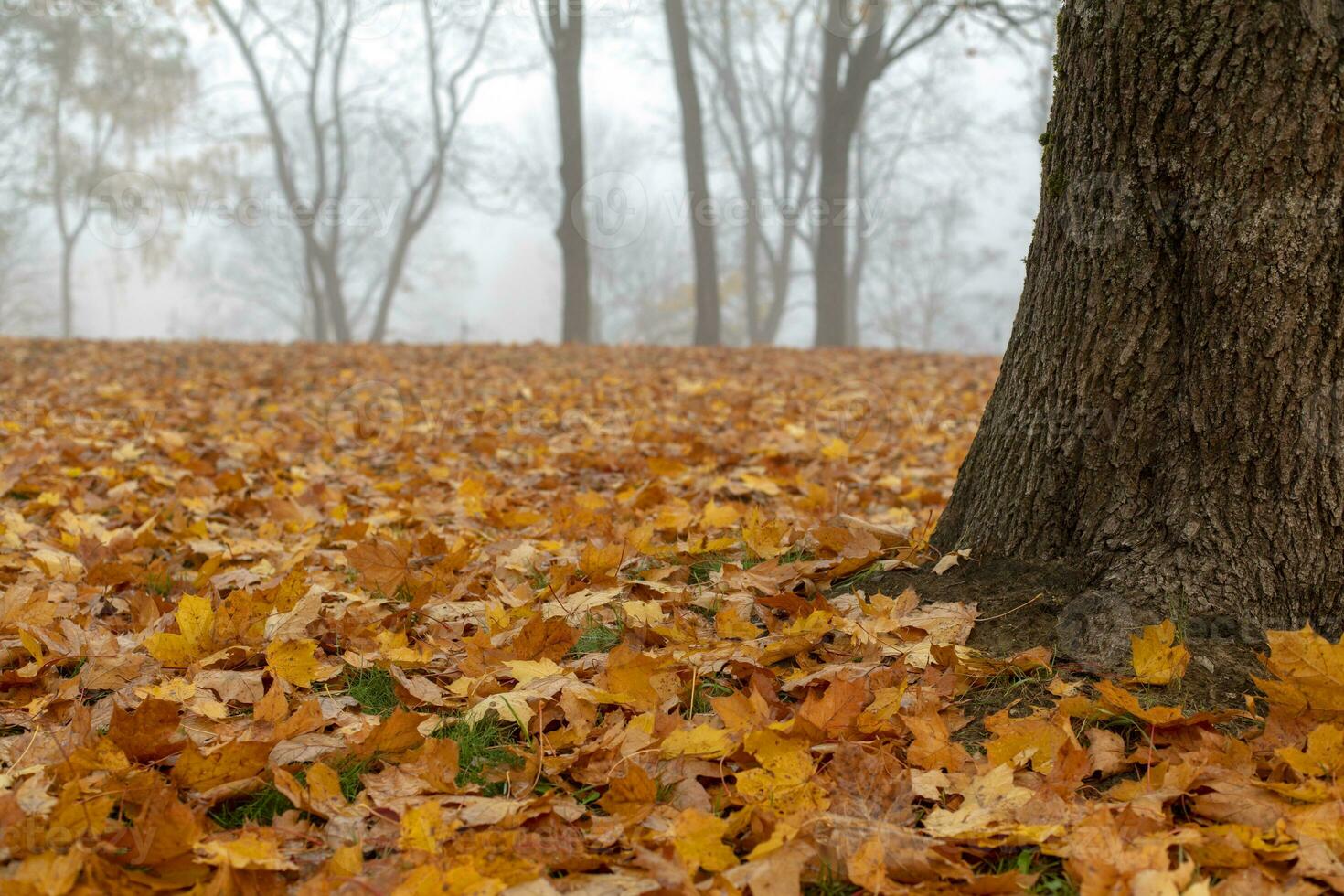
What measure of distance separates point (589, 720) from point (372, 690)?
50cm

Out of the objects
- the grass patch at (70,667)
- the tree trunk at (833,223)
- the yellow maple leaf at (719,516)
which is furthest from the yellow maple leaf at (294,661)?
the tree trunk at (833,223)

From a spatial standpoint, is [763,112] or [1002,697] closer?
[1002,697]

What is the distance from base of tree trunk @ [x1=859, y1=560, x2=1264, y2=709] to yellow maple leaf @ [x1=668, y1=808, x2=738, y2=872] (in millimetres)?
859

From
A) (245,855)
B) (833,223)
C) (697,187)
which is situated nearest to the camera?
(245,855)

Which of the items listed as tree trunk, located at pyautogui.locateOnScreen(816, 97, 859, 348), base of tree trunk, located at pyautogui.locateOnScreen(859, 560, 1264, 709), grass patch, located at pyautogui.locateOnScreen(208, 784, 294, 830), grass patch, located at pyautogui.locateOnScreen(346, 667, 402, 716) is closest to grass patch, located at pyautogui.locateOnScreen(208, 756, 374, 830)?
grass patch, located at pyautogui.locateOnScreen(208, 784, 294, 830)

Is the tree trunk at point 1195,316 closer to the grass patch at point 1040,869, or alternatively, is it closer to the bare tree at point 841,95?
the grass patch at point 1040,869

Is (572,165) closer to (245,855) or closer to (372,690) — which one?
(372,690)

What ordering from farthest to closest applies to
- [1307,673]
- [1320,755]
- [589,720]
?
[589,720]
[1307,673]
[1320,755]

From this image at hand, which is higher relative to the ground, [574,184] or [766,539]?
[574,184]

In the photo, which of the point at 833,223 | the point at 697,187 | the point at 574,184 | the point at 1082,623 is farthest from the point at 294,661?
the point at 697,187

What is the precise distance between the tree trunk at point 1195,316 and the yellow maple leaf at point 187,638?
178cm

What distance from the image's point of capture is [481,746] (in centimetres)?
172

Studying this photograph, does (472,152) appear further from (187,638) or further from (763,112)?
(187,638)

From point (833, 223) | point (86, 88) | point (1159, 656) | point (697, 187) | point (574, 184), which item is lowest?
point (1159, 656)
